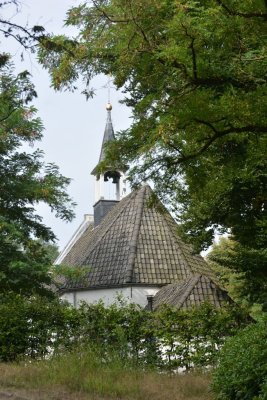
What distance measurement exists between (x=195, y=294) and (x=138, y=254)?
4.77m


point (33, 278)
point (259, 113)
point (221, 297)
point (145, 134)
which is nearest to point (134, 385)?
point (145, 134)

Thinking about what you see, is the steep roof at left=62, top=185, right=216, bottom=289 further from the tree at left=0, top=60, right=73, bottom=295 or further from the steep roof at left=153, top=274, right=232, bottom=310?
the tree at left=0, top=60, right=73, bottom=295

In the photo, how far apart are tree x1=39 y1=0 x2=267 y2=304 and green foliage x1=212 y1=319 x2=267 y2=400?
8.15 ft

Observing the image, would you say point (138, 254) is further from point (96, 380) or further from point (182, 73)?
point (182, 73)

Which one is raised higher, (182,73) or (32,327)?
(182,73)

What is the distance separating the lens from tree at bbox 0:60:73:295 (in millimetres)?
16797

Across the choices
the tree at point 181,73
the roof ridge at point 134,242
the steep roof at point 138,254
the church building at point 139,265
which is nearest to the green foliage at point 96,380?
the tree at point 181,73

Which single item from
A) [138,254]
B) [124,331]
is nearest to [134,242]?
[138,254]

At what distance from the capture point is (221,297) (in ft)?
69.7

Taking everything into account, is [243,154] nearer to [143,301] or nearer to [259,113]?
[259,113]

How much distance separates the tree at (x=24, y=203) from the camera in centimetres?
1680

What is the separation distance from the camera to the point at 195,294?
2047 centimetres

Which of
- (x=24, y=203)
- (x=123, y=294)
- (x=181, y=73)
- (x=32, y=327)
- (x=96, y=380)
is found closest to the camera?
(x=181, y=73)

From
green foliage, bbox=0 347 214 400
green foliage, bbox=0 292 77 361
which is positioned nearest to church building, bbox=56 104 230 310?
green foliage, bbox=0 292 77 361
